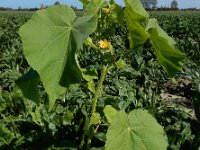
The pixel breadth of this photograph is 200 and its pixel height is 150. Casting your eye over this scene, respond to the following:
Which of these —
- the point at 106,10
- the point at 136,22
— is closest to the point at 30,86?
the point at 106,10

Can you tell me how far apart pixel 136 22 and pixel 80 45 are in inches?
11.1

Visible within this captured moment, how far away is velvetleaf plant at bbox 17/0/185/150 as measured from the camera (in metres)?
1.51

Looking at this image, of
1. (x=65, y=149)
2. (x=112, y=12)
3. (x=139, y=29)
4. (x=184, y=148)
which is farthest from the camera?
(x=184, y=148)

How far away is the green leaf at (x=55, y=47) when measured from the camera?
1500 millimetres

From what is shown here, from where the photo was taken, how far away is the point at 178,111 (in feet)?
11.2

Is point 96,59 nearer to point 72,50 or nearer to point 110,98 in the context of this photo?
point 110,98

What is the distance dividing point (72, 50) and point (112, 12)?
448 millimetres

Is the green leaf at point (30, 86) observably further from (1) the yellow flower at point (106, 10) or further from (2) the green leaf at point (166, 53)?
(2) the green leaf at point (166, 53)

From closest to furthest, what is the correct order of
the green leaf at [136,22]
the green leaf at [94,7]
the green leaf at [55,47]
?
the green leaf at [55,47] → the green leaf at [136,22] → the green leaf at [94,7]

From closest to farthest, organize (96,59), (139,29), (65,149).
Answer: (139,29), (65,149), (96,59)

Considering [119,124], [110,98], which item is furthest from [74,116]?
[119,124]

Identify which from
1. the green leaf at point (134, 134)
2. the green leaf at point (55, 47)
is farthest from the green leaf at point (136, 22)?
the green leaf at point (134, 134)

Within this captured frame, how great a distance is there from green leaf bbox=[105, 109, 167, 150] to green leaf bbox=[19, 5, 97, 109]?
42cm

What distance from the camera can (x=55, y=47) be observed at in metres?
1.53
